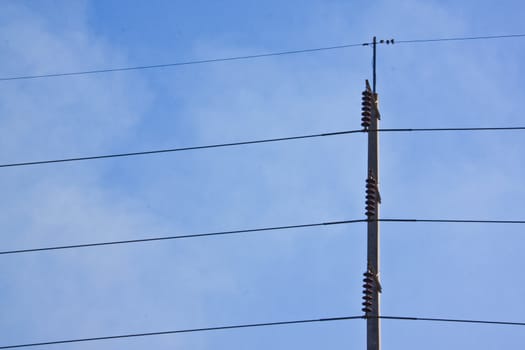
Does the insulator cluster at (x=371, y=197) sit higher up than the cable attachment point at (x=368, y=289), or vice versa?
the insulator cluster at (x=371, y=197)

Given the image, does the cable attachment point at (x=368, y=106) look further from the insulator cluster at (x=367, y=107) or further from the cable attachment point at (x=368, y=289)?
the cable attachment point at (x=368, y=289)

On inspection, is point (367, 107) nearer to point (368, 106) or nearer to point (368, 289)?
point (368, 106)

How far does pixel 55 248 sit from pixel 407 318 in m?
11.3

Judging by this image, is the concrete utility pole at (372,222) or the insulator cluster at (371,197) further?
the insulator cluster at (371,197)

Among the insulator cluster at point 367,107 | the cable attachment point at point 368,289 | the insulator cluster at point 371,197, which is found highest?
the insulator cluster at point 367,107

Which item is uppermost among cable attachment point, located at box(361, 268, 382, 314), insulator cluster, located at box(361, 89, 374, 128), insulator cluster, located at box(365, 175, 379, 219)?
insulator cluster, located at box(361, 89, 374, 128)

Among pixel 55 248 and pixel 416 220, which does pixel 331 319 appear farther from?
pixel 55 248

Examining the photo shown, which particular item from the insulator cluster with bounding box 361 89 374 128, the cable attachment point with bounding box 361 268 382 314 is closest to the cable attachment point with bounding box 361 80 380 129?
the insulator cluster with bounding box 361 89 374 128

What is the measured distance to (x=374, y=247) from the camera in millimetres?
28641

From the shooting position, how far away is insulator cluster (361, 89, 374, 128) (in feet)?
101

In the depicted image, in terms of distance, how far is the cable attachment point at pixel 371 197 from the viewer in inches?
1150

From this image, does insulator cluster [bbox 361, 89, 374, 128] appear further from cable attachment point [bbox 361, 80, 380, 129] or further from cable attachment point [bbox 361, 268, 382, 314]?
cable attachment point [bbox 361, 268, 382, 314]

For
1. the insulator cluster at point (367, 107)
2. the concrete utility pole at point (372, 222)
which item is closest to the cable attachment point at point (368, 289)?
the concrete utility pole at point (372, 222)

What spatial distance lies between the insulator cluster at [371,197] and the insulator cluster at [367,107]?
1.93m
